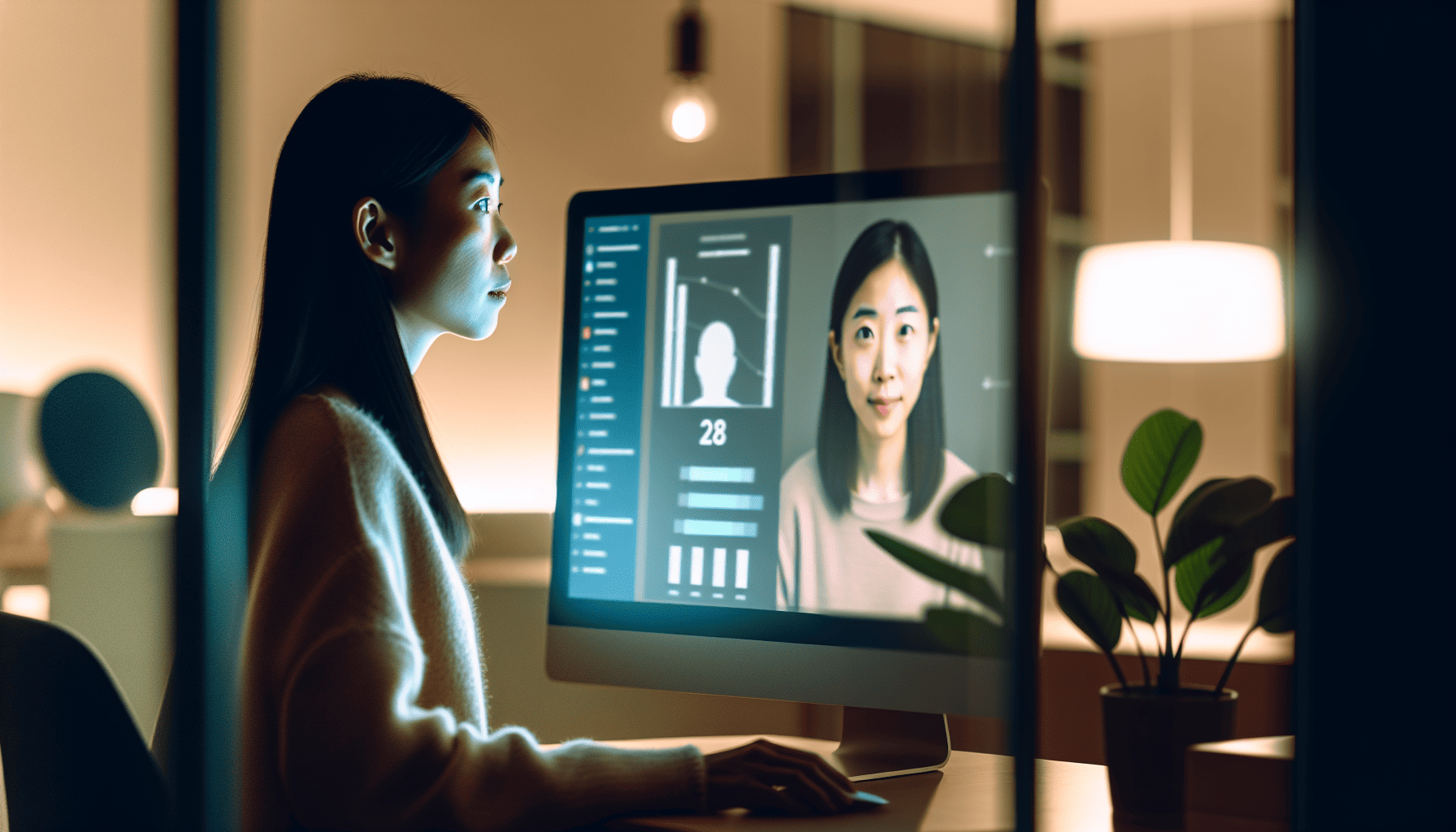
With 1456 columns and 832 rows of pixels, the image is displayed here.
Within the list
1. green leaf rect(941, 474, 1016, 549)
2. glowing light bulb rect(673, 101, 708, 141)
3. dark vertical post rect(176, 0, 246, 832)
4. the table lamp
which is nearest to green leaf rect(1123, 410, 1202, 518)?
green leaf rect(941, 474, 1016, 549)

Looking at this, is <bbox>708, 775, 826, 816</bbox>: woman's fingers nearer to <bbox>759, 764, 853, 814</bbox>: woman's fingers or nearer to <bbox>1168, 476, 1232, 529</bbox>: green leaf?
<bbox>759, 764, 853, 814</bbox>: woman's fingers

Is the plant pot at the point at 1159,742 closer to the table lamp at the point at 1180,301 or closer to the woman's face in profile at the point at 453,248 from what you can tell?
the woman's face in profile at the point at 453,248

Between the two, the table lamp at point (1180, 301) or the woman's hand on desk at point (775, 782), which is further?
the table lamp at point (1180, 301)

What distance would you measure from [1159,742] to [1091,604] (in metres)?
0.12

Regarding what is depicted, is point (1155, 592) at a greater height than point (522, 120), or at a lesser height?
lesser

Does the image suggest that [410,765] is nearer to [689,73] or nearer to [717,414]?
[717,414]

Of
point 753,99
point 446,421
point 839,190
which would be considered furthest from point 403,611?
point 753,99

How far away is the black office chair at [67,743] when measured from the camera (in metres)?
0.85

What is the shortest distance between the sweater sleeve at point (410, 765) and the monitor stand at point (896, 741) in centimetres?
27

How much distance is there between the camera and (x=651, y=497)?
1072 millimetres

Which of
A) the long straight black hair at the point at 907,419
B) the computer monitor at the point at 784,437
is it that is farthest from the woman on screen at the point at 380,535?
the long straight black hair at the point at 907,419

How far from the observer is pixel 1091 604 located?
38.5 inches

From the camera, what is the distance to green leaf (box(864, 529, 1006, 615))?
2.96 ft

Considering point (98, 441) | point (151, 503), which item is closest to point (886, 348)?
point (98, 441)
